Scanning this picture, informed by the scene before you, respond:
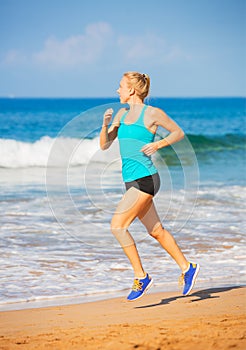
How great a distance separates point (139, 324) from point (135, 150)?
1.24 meters

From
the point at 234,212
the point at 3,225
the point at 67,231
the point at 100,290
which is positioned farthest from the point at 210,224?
the point at 100,290

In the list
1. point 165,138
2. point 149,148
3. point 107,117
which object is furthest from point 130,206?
point 107,117

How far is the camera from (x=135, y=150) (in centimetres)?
480

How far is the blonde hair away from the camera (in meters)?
4.95

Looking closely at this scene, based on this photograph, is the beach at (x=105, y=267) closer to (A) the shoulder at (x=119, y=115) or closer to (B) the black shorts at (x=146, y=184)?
(A) the shoulder at (x=119, y=115)

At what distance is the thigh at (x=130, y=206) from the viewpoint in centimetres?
481

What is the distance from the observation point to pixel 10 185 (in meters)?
13.6

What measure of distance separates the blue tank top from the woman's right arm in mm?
110

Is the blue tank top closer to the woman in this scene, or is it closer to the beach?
the woman

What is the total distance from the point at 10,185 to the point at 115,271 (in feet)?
24.3

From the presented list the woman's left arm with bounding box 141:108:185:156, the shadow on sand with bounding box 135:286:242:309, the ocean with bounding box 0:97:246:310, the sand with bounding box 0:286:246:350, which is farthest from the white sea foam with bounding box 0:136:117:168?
the woman's left arm with bounding box 141:108:185:156

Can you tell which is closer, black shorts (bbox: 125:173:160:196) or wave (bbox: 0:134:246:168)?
black shorts (bbox: 125:173:160:196)

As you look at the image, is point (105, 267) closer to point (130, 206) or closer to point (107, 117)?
point (130, 206)

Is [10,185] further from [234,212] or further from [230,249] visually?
[230,249]
